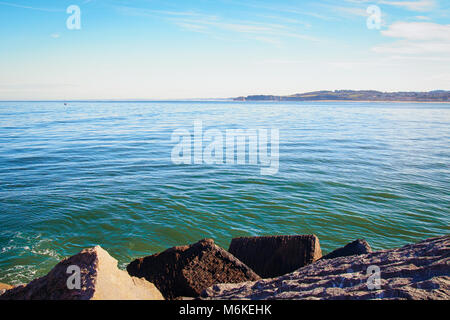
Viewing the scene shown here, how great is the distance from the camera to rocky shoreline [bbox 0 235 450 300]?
4.52 meters

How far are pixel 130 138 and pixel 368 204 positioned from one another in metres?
27.0

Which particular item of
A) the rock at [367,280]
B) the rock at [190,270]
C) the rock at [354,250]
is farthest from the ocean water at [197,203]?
the rock at [367,280]

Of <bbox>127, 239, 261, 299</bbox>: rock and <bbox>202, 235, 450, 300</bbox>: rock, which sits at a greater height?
<bbox>202, 235, 450, 300</bbox>: rock

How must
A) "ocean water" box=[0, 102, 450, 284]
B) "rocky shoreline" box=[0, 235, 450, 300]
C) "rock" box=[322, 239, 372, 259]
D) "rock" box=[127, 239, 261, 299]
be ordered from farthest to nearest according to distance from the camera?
"ocean water" box=[0, 102, 450, 284] → "rock" box=[322, 239, 372, 259] → "rock" box=[127, 239, 261, 299] → "rocky shoreline" box=[0, 235, 450, 300]

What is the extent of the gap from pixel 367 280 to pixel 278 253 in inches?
101

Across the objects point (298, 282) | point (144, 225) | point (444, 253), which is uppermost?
point (444, 253)

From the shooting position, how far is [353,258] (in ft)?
20.2

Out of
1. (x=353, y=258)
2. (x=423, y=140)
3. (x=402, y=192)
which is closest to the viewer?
(x=353, y=258)

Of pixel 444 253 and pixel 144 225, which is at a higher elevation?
pixel 444 253

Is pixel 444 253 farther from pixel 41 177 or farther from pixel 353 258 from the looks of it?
pixel 41 177

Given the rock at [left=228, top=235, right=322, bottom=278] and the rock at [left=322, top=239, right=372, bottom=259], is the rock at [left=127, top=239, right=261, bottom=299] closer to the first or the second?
the rock at [left=228, top=235, right=322, bottom=278]

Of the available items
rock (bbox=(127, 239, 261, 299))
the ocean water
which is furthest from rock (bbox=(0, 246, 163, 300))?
the ocean water

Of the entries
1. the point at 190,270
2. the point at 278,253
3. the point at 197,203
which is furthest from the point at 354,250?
the point at 197,203
